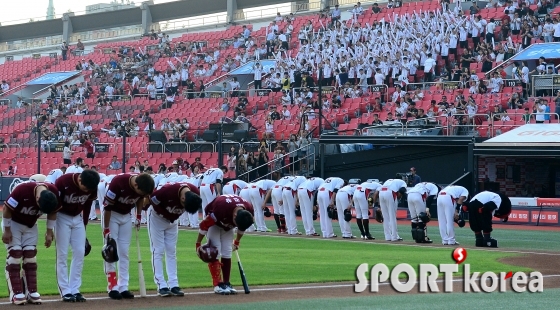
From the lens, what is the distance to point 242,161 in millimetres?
33219

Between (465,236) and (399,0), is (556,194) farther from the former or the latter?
(399,0)

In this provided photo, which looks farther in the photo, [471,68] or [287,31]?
[287,31]

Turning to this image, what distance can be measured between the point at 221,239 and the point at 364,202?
11.1m

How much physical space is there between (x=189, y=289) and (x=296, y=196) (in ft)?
40.2

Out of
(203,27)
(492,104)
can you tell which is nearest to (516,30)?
(492,104)

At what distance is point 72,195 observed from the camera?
12.1m

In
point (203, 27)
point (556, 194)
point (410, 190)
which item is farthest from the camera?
point (203, 27)

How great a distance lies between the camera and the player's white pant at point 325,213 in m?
24.8

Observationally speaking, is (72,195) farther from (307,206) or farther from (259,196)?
(259,196)

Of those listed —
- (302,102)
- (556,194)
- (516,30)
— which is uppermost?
(516,30)

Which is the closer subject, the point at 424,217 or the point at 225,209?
the point at 225,209

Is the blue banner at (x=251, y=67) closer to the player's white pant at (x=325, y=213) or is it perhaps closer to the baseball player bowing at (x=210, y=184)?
the baseball player bowing at (x=210, y=184)

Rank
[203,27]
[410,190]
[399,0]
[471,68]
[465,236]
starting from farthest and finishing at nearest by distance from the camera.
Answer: [203,27]
[399,0]
[471,68]
[465,236]
[410,190]

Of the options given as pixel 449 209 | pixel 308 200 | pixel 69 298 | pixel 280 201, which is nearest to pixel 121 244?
pixel 69 298
